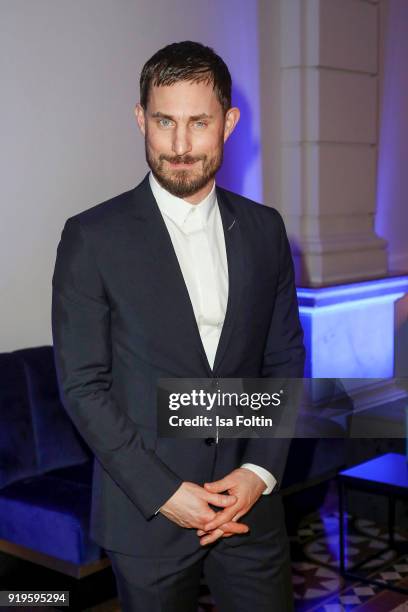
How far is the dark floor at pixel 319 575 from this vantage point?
11.6ft

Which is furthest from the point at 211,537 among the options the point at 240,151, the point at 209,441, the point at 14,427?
the point at 240,151

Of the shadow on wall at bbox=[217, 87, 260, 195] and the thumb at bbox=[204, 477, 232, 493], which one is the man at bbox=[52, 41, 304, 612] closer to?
the thumb at bbox=[204, 477, 232, 493]

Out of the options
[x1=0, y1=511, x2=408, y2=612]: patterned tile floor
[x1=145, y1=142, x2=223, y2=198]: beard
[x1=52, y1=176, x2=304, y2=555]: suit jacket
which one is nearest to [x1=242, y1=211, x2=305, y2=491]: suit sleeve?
[x1=52, y1=176, x2=304, y2=555]: suit jacket

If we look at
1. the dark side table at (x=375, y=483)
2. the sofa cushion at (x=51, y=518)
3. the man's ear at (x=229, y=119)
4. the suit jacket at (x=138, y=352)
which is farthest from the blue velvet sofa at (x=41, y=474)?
the man's ear at (x=229, y=119)

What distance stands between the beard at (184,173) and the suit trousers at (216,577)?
0.65 meters

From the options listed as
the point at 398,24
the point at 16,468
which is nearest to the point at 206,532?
the point at 16,468

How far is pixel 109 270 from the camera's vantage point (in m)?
1.75

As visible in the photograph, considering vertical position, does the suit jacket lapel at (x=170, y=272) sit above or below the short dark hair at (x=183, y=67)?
below

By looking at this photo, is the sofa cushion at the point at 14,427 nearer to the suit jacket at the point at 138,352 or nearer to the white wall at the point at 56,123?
the white wall at the point at 56,123

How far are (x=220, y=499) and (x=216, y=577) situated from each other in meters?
0.18

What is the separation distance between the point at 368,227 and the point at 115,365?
414cm

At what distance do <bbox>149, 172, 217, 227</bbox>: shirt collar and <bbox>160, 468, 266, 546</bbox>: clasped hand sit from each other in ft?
1.69

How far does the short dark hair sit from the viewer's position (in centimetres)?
173

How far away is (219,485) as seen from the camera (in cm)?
179
